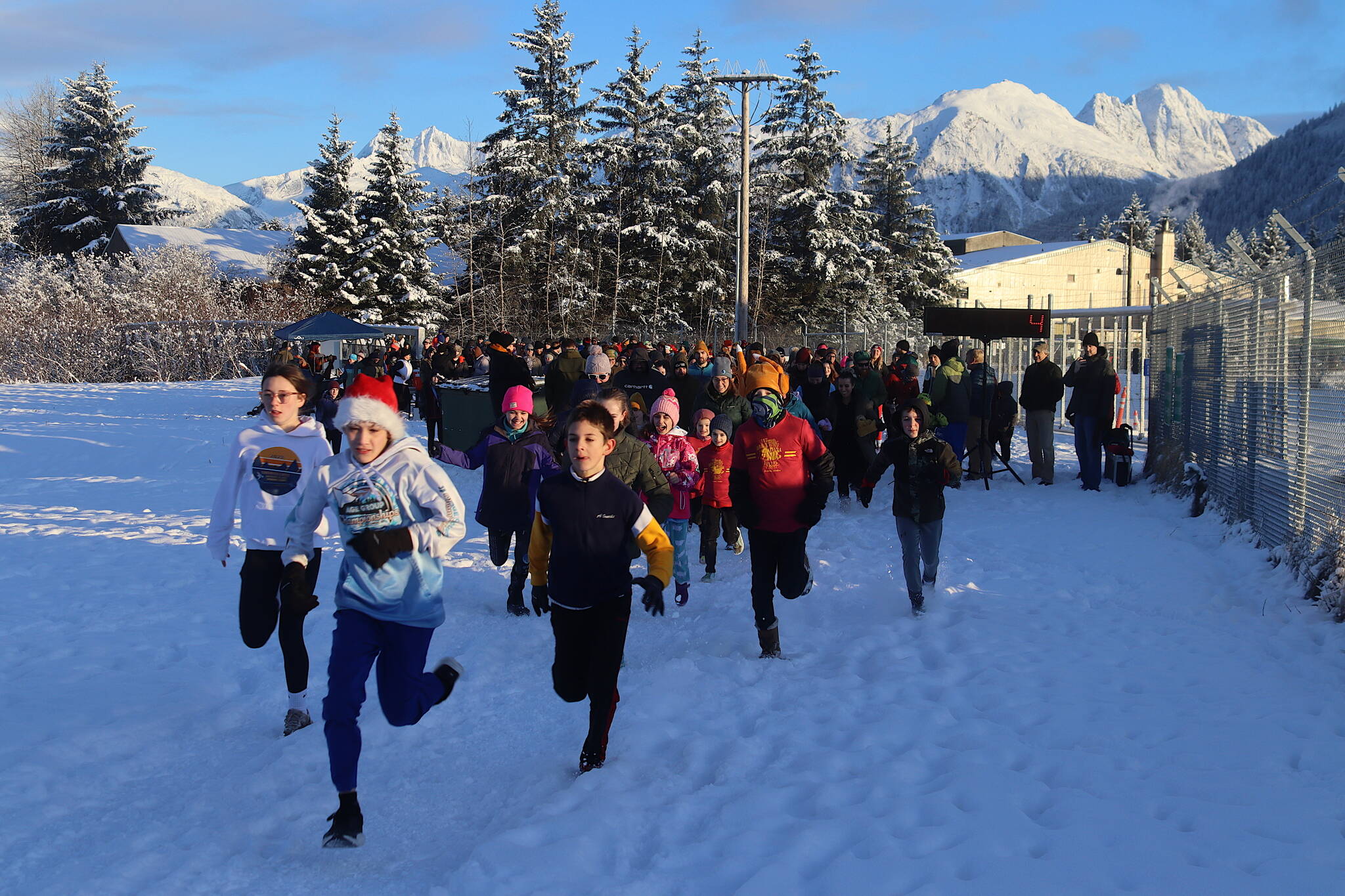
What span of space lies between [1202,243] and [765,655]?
99895mm

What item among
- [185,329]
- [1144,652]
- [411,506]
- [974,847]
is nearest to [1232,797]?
[974,847]

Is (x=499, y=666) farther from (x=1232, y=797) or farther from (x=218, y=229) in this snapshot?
(x=218, y=229)

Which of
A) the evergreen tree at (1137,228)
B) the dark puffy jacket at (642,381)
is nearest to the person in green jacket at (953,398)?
the dark puffy jacket at (642,381)

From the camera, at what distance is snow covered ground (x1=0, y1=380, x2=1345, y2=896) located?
3803 millimetres

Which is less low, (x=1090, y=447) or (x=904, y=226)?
(x=904, y=226)

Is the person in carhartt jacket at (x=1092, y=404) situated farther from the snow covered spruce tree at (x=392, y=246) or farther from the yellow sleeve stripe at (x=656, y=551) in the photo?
the snow covered spruce tree at (x=392, y=246)

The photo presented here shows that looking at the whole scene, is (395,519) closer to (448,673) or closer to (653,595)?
(448,673)

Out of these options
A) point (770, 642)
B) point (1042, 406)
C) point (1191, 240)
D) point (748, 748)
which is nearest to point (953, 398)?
point (1042, 406)

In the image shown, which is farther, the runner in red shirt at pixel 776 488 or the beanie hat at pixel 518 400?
the beanie hat at pixel 518 400

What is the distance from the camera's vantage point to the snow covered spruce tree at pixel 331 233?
4272 centimetres

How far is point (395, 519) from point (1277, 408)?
7.32 m

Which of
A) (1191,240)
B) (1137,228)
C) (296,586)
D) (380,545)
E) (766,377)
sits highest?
(1191,240)

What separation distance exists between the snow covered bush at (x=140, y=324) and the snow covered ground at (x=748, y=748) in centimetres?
3088

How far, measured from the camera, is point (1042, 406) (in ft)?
42.1
